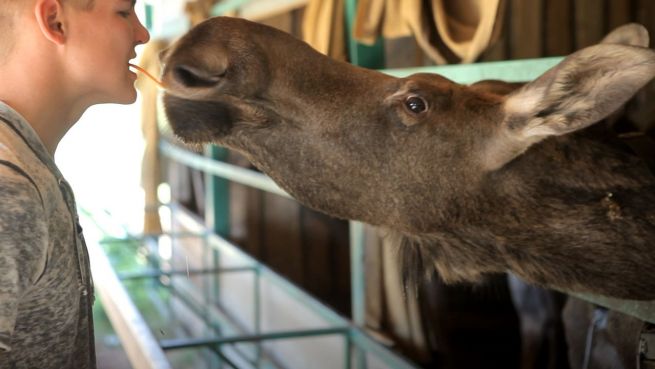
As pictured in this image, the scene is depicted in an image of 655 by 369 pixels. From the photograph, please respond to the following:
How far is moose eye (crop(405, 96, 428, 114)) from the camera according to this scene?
189cm

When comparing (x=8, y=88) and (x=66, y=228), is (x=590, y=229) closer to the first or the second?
(x=66, y=228)

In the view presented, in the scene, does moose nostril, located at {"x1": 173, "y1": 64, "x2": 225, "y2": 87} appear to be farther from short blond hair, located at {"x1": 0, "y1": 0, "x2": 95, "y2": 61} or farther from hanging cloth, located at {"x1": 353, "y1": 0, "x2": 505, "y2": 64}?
hanging cloth, located at {"x1": 353, "y1": 0, "x2": 505, "y2": 64}

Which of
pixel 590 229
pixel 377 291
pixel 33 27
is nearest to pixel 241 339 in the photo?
pixel 377 291

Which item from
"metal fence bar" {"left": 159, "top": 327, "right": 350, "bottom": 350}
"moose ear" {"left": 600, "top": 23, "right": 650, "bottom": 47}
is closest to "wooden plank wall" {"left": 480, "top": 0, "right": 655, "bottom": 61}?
"metal fence bar" {"left": 159, "top": 327, "right": 350, "bottom": 350}

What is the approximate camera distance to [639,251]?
191cm

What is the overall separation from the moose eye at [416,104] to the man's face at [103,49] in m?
0.72

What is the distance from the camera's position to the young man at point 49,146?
1.22 meters

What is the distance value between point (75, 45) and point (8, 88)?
0.54 ft

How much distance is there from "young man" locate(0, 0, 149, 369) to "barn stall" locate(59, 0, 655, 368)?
313mm

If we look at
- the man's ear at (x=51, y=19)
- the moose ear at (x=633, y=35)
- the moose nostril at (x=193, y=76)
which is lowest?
the moose nostril at (x=193, y=76)

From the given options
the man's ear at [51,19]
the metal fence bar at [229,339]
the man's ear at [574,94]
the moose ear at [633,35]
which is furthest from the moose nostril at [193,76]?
the metal fence bar at [229,339]

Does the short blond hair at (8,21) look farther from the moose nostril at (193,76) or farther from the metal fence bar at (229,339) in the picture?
the metal fence bar at (229,339)

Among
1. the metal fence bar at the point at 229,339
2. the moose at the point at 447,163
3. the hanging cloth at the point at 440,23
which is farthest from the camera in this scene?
the metal fence bar at the point at 229,339

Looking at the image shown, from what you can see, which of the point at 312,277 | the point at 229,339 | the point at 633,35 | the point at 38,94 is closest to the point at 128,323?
the point at 229,339
